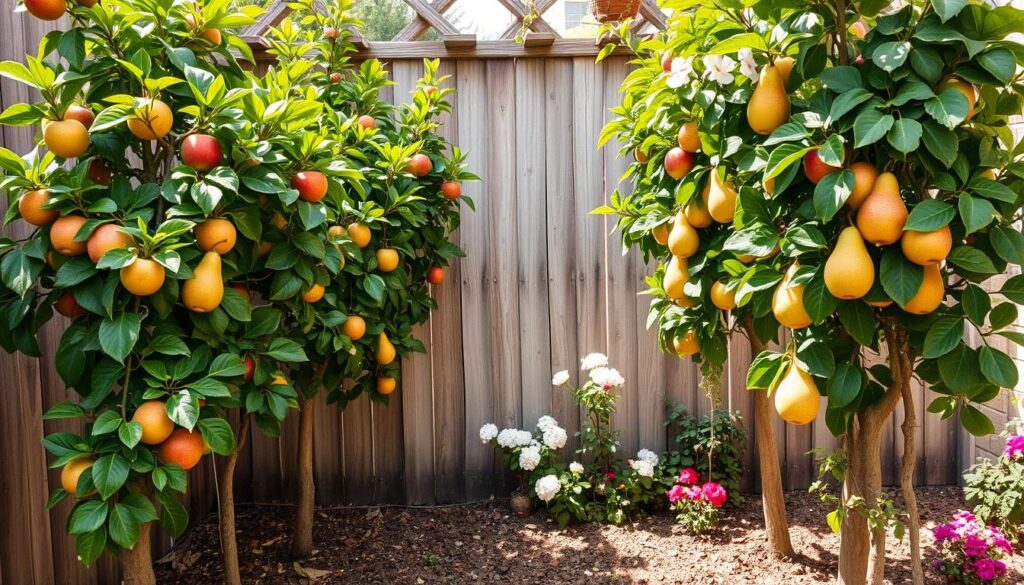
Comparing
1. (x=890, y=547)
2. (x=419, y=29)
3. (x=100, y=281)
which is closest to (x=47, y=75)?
(x=100, y=281)

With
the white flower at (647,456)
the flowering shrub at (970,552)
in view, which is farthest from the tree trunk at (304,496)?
the flowering shrub at (970,552)

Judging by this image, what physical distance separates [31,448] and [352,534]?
1243 mm

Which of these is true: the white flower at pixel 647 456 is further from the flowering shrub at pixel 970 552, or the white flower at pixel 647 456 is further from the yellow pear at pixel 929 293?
the yellow pear at pixel 929 293

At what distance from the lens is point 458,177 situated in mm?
2627

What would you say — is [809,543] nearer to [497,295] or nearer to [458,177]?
[497,295]

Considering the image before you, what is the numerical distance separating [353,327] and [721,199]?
1.27 m

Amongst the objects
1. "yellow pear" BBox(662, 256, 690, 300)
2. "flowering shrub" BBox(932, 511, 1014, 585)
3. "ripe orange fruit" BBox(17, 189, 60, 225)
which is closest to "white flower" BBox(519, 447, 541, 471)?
"yellow pear" BBox(662, 256, 690, 300)

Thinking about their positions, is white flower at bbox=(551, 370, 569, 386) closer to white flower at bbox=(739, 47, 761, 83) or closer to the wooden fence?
the wooden fence

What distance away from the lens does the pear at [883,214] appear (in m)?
1.17

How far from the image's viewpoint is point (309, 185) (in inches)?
62.6

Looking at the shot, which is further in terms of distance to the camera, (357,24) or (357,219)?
(357,24)

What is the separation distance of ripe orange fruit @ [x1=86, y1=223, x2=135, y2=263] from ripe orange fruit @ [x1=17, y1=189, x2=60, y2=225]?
0.13m

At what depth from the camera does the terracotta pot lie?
2.79 metres

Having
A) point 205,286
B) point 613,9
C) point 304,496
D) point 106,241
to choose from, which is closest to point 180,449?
point 205,286
